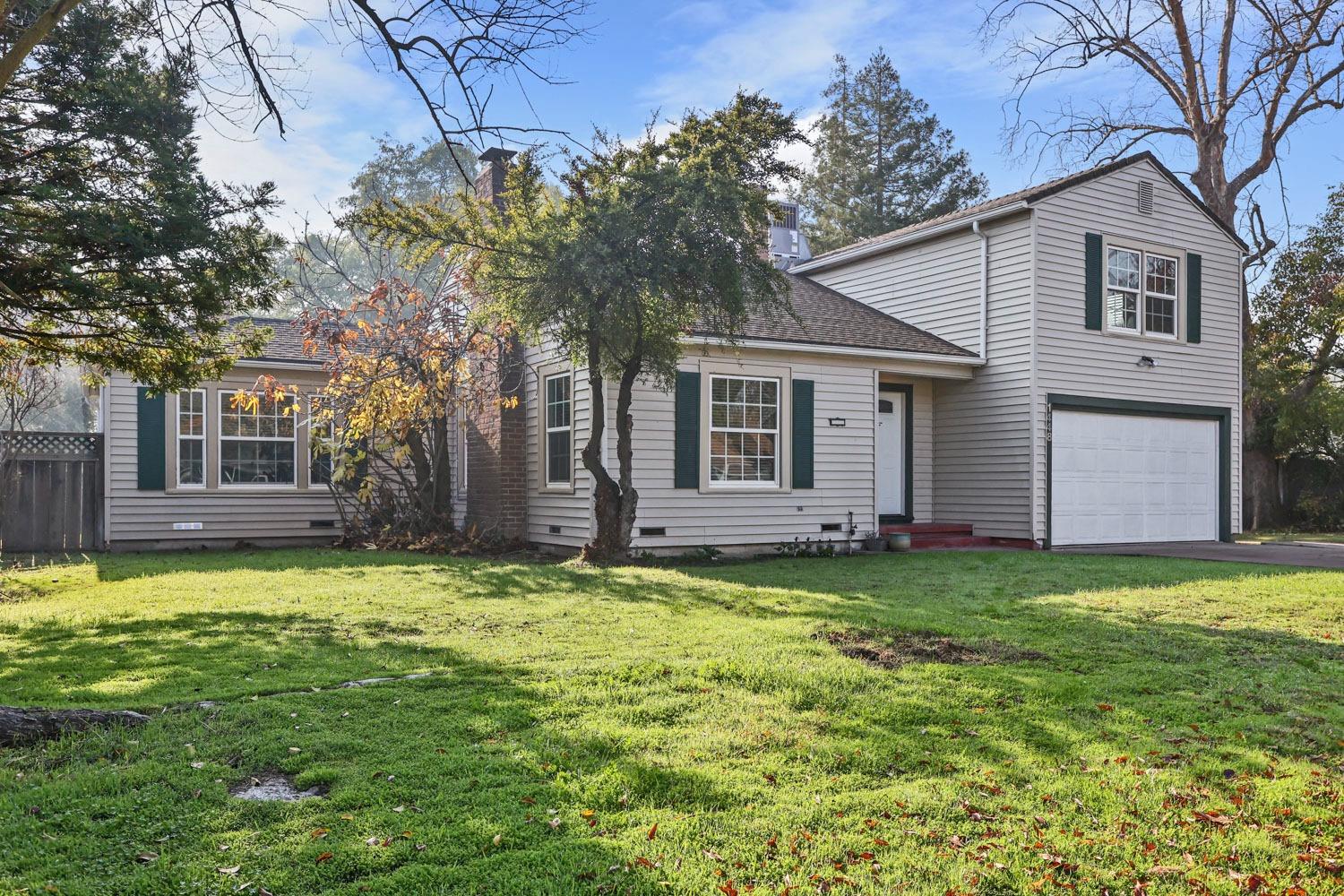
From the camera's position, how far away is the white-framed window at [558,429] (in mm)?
12961

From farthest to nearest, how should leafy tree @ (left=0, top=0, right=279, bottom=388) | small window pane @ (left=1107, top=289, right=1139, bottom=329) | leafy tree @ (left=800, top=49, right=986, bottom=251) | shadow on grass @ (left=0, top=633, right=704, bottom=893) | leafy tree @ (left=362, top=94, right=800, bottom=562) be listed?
leafy tree @ (left=800, top=49, right=986, bottom=251) → small window pane @ (left=1107, top=289, right=1139, bottom=329) → leafy tree @ (left=362, top=94, right=800, bottom=562) → leafy tree @ (left=0, top=0, right=279, bottom=388) → shadow on grass @ (left=0, top=633, right=704, bottom=893)

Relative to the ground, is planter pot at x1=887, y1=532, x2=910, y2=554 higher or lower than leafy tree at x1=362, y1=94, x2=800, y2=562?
lower

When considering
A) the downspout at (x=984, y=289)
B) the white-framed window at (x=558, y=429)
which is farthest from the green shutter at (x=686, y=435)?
the downspout at (x=984, y=289)

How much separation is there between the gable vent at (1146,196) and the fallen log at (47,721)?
51.4ft

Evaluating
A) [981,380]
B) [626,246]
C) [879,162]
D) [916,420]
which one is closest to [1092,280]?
[981,380]

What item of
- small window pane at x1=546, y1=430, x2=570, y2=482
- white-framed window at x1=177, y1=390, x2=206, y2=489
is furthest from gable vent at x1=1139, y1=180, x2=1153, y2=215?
white-framed window at x1=177, y1=390, x2=206, y2=489

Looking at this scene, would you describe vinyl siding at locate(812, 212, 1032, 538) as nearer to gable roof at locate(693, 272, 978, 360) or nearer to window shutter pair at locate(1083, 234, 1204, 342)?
gable roof at locate(693, 272, 978, 360)

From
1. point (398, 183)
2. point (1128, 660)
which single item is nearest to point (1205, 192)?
point (1128, 660)

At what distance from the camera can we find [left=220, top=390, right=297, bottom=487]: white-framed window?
1463cm

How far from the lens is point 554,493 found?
43.5 ft

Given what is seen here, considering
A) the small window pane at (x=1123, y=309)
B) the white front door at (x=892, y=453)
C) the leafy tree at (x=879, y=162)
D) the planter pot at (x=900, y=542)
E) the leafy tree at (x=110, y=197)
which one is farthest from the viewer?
the leafy tree at (x=879, y=162)

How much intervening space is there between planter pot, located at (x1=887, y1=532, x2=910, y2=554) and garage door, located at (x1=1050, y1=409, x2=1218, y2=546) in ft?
7.72

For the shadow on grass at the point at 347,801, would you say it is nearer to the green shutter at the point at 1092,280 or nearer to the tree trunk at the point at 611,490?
the tree trunk at the point at 611,490

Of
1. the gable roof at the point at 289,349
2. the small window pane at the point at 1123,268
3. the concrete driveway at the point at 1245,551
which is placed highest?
the small window pane at the point at 1123,268
